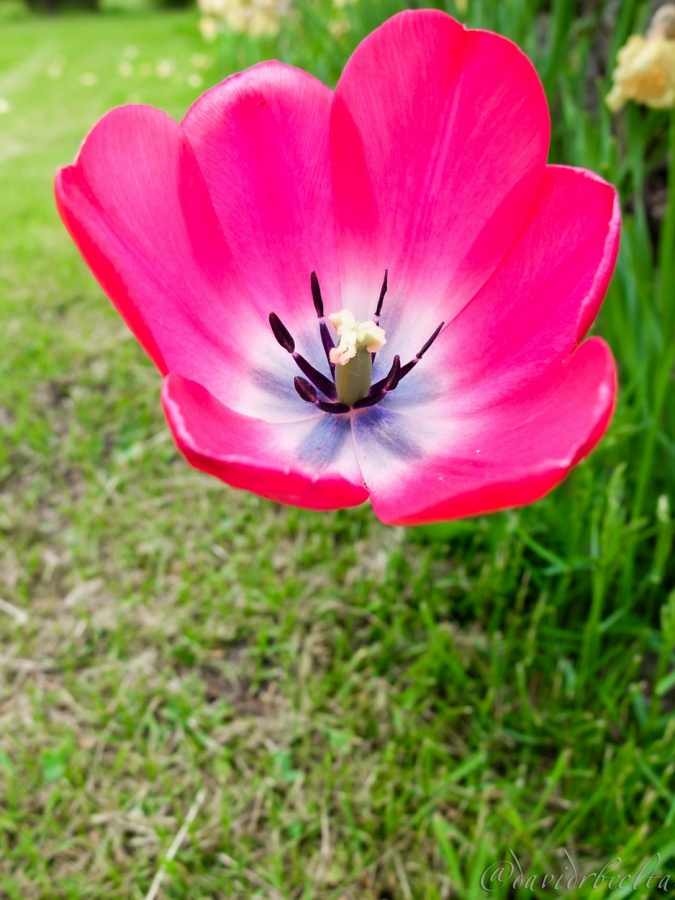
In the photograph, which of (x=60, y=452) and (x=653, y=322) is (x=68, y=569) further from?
(x=653, y=322)

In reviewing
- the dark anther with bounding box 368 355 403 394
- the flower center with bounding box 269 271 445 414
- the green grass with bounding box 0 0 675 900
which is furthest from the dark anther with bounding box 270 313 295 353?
the green grass with bounding box 0 0 675 900

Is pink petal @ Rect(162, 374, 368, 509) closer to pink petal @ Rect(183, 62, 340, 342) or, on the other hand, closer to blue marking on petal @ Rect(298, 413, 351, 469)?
blue marking on petal @ Rect(298, 413, 351, 469)

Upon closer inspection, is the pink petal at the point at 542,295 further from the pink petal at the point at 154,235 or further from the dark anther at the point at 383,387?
the pink petal at the point at 154,235

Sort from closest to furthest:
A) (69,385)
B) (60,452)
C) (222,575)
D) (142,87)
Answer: (222,575) → (60,452) → (69,385) → (142,87)

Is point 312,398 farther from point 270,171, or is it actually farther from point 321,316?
point 270,171

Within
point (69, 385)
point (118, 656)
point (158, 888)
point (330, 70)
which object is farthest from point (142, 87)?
point (158, 888)

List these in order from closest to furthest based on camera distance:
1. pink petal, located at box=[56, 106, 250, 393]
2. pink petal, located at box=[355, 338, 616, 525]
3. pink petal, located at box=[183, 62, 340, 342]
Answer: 1. pink petal, located at box=[355, 338, 616, 525]
2. pink petal, located at box=[56, 106, 250, 393]
3. pink petal, located at box=[183, 62, 340, 342]

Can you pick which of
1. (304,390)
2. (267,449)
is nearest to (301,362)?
(304,390)
